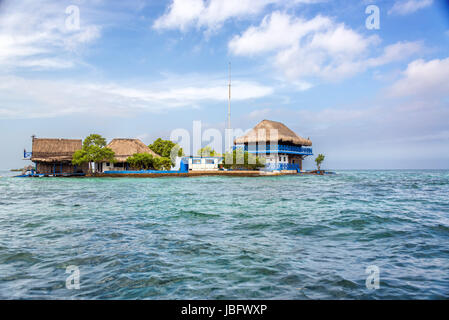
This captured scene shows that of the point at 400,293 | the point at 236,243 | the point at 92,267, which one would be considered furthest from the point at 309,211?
the point at 92,267

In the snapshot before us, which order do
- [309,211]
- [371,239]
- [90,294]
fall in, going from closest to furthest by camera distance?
[90,294] → [371,239] → [309,211]

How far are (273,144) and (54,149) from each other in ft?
106

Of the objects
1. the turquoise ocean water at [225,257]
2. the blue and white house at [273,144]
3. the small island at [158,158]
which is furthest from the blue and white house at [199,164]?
the turquoise ocean water at [225,257]

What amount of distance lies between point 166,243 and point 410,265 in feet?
13.6

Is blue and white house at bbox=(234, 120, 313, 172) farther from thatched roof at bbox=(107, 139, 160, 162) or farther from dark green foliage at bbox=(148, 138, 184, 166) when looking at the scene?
thatched roof at bbox=(107, 139, 160, 162)

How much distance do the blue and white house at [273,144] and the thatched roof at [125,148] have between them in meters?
16.1

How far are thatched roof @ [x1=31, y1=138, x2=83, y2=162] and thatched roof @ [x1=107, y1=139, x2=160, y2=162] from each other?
484 cm

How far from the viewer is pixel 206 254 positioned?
→ 5316 millimetres

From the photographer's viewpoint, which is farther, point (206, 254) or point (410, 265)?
point (206, 254)

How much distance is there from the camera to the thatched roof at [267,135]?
51.2 meters

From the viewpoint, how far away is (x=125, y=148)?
46438mm

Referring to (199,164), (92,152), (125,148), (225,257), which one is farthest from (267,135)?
(225,257)
